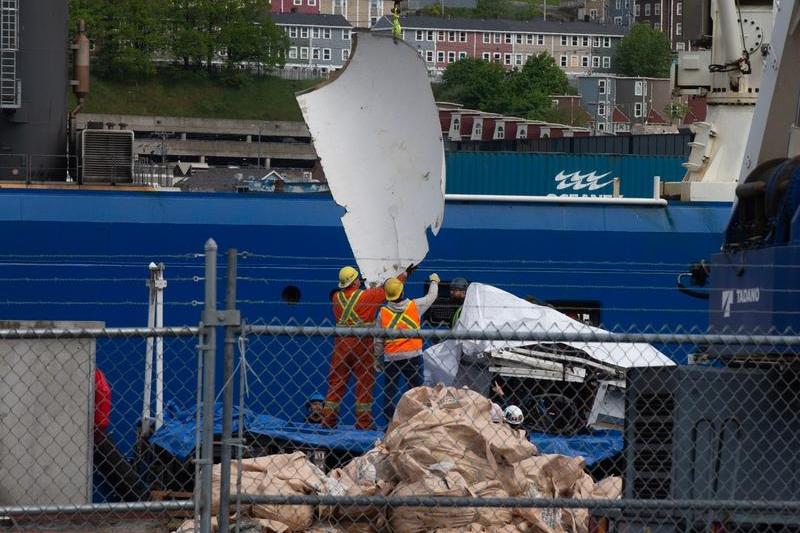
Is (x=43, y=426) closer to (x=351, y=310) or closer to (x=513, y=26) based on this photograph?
(x=351, y=310)

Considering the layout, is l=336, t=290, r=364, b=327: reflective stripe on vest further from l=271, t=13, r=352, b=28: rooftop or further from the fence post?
l=271, t=13, r=352, b=28: rooftop

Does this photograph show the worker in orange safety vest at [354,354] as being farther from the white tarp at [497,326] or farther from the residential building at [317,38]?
the residential building at [317,38]

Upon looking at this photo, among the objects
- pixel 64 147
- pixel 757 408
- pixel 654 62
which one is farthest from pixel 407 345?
pixel 654 62

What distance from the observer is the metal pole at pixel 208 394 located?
7.47 m

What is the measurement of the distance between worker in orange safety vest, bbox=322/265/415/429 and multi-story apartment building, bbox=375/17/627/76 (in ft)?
454

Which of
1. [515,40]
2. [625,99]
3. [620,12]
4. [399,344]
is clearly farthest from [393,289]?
[620,12]

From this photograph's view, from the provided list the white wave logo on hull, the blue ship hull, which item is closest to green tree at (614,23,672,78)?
the white wave logo on hull

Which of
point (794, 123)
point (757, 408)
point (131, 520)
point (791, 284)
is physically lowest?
point (131, 520)

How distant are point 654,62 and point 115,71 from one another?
5819 centimetres

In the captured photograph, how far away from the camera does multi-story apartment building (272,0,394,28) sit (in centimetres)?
16674

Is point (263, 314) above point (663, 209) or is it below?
below

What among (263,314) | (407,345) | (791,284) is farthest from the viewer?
(263,314)

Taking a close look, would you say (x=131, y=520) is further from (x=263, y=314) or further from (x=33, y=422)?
(x=263, y=314)

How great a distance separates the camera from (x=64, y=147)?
1894 cm
